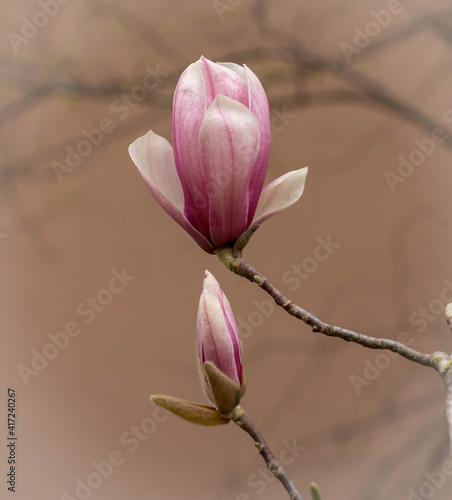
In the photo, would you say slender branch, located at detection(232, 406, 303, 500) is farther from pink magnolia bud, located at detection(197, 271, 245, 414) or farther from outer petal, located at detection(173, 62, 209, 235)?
outer petal, located at detection(173, 62, 209, 235)

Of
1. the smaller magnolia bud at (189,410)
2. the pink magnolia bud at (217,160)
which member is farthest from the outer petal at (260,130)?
the smaller magnolia bud at (189,410)

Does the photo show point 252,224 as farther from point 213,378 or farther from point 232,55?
point 232,55

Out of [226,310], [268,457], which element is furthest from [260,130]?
[268,457]

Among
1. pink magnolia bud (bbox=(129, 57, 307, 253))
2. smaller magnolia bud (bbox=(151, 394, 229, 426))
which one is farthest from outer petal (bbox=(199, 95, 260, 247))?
smaller magnolia bud (bbox=(151, 394, 229, 426))

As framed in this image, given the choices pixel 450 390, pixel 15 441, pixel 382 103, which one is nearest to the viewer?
pixel 450 390

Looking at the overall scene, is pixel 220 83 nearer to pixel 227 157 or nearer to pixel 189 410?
pixel 227 157

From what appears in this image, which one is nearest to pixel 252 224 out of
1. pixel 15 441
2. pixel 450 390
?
pixel 450 390
